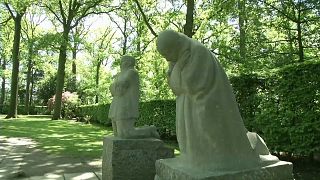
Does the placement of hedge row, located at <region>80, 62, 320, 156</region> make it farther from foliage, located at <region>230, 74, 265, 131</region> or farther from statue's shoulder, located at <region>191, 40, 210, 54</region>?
statue's shoulder, located at <region>191, 40, 210, 54</region>

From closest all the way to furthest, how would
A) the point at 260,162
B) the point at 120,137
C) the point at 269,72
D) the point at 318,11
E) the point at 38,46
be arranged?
the point at 260,162
the point at 120,137
the point at 269,72
the point at 318,11
the point at 38,46

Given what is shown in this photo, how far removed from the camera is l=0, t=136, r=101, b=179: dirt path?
8141 millimetres

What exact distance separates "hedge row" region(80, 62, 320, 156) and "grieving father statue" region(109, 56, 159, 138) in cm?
377

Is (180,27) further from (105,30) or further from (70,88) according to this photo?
(105,30)

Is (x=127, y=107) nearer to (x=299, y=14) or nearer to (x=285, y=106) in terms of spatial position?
(x=285, y=106)

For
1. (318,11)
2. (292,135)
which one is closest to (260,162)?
(292,135)

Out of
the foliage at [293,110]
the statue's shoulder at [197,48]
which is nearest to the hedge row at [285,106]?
the foliage at [293,110]

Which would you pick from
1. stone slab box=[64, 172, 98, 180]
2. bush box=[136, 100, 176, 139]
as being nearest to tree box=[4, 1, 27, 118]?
bush box=[136, 100, 176, 139]

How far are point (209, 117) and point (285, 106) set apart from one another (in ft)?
21.5

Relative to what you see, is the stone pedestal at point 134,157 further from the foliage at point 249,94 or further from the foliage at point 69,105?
the foliage at point 69,105

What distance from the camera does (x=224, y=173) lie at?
2.94 m

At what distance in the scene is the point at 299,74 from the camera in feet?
28.7

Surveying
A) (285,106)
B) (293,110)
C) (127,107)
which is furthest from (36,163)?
(293,110)

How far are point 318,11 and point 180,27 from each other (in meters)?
11.0
